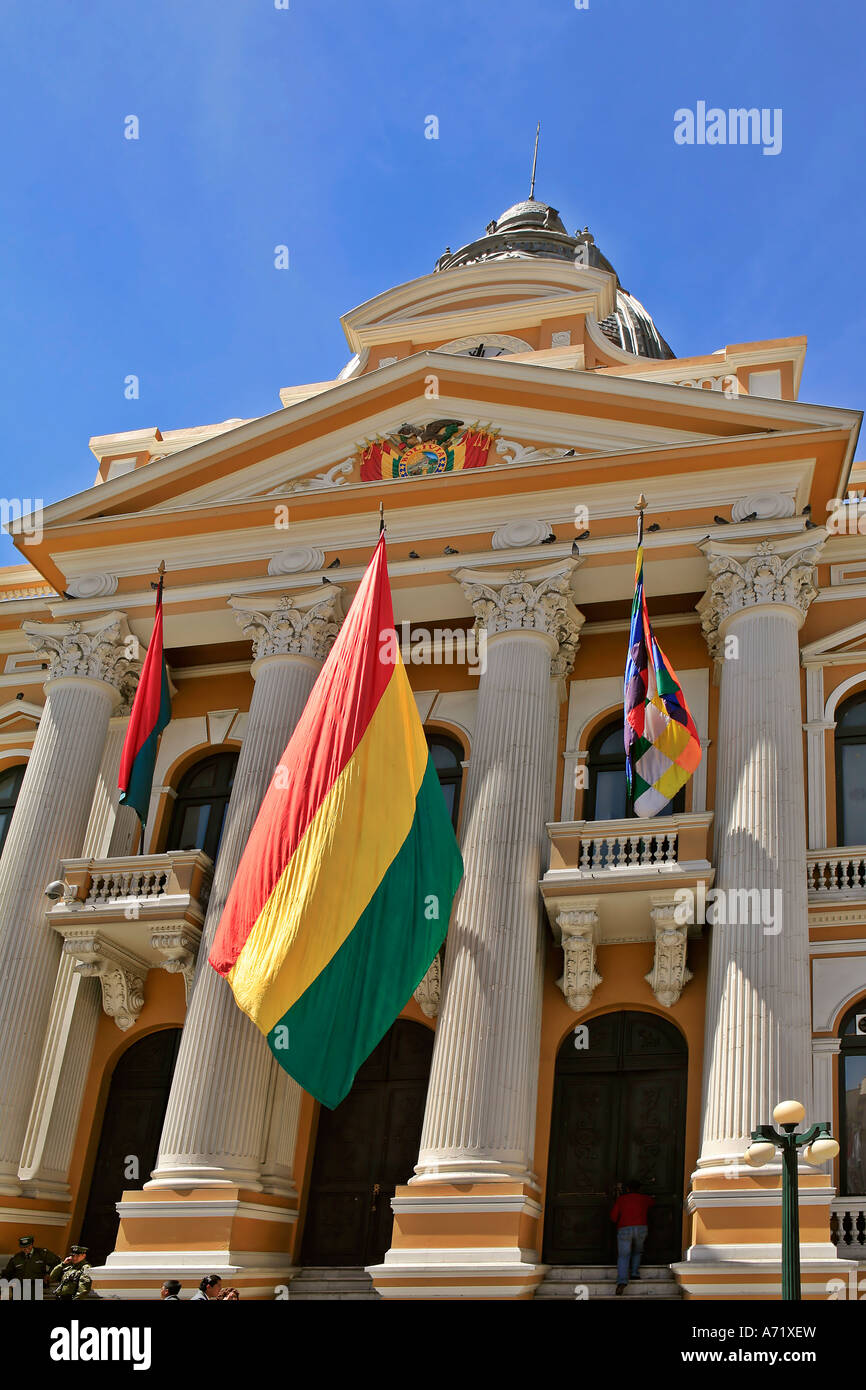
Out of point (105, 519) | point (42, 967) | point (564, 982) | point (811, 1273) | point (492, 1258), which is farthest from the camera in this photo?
point (105, 519)

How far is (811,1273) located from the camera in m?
13.8

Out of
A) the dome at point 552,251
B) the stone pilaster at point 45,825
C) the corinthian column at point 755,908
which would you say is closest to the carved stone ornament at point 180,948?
the stone pilaster at point 45,825

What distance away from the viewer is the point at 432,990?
1825cm

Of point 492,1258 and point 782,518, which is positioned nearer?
point 492,1258

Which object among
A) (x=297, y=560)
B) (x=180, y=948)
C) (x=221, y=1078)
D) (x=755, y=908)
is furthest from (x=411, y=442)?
(x=221, y=1078)

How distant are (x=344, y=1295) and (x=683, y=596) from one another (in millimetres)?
10350

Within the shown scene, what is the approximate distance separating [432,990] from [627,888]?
3.03m

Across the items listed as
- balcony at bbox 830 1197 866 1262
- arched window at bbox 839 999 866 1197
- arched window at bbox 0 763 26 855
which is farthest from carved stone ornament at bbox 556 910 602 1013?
arched window at bbox 0 763 26 855

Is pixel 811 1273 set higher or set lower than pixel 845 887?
lower

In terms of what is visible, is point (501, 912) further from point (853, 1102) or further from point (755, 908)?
point (853, 1102)

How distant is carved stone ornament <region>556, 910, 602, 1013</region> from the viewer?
17281 mm

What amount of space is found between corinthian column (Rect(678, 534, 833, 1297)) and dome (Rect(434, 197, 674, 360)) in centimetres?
1173
